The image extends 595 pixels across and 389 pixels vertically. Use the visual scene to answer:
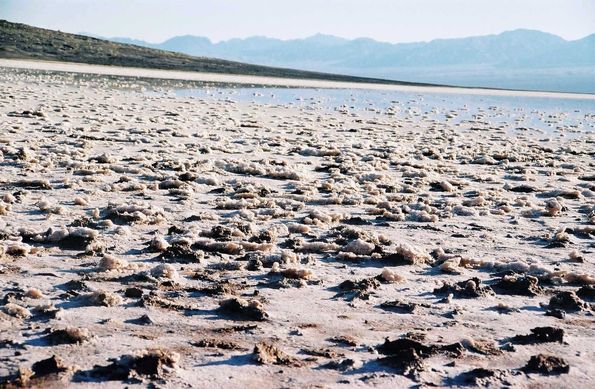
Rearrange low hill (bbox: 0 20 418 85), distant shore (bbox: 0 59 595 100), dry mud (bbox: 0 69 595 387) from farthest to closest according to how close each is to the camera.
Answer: low hill (bbox: 0 20 418 85) < distant shore (bbox: 0 59 595 100) < dry mud (bbox: 0 69 595 387)

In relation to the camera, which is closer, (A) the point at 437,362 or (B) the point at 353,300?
(A) the point at 437,362

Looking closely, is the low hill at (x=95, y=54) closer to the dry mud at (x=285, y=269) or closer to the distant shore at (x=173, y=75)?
the distant shore at (x=173, y=75)

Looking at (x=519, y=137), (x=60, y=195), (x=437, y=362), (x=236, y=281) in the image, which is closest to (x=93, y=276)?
(x=236, y=281)

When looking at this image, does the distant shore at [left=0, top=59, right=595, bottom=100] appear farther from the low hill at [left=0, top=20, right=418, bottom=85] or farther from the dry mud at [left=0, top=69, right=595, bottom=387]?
the dry mud at [left=0, top=69, right=595, bottom=387]

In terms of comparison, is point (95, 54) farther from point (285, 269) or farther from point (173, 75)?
point (285, 269)

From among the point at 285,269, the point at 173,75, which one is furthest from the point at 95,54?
the point at 285,269

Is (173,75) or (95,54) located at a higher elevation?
(95,54)

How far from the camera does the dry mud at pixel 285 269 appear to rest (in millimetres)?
5391

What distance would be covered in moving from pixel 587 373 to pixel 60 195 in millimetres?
7636

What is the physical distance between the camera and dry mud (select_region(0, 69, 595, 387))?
17.7ft

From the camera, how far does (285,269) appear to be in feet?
24.7

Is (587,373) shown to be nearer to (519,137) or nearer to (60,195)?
(60,195)

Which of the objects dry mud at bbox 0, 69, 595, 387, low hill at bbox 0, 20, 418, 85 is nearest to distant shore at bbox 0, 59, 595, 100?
low hill at bbox 0, 20, 418, 85

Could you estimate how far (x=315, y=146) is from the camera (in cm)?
1861
